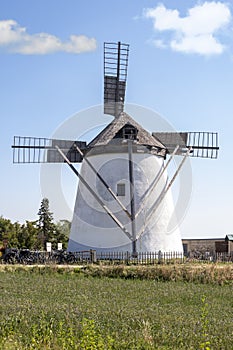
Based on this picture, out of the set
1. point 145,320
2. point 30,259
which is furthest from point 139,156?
point 145,320

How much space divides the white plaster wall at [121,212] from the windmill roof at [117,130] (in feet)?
1.88

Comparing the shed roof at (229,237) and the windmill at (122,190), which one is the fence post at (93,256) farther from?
the shed roof at (229,237)

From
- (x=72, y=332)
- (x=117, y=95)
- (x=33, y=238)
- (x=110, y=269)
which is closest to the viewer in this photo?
(x=72, y=332)

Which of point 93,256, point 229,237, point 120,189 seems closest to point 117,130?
point 120,189

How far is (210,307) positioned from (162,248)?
13667 millimetres

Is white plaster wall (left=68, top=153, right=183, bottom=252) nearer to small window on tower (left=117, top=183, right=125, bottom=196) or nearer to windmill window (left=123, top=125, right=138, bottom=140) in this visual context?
small window on tower (left=117, top=183, right=125, bottom=196)

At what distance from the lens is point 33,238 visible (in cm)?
4038

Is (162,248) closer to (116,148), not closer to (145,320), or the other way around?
(116,148)

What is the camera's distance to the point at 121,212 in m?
27.9

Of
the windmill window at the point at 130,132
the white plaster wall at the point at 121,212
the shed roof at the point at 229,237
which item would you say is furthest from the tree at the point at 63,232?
the windmill window at the point at 130,132

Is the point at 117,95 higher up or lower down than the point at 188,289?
higher up

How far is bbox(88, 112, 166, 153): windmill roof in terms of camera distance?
2848 cm

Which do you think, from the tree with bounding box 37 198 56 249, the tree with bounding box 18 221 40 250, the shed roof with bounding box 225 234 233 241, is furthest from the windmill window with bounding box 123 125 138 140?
the tree with bounding box 37 198 56 249

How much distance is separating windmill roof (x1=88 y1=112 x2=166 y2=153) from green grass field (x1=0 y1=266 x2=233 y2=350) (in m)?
8.40
